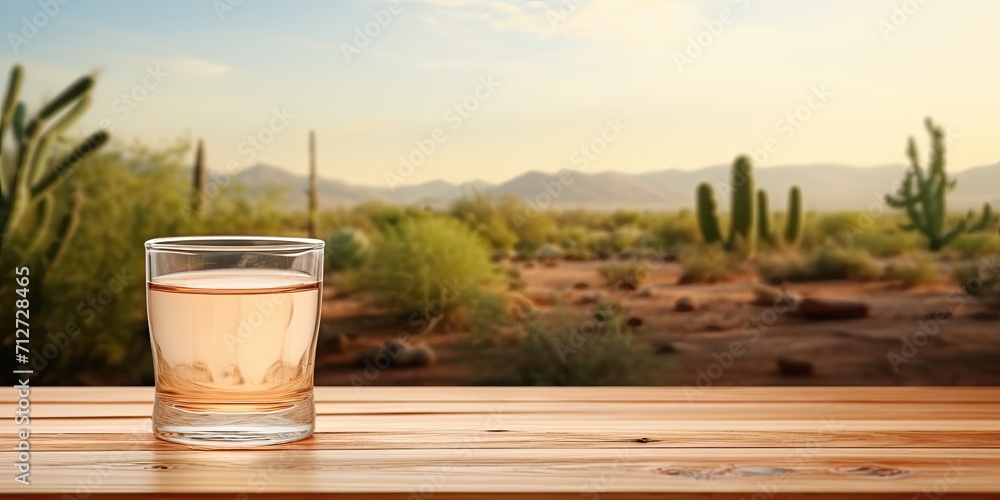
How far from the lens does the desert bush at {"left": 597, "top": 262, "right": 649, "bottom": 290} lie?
1.74 meters

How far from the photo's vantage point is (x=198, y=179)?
1.67m

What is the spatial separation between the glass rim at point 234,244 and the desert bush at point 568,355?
99 cm

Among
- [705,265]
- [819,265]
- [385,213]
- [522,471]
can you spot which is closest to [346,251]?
[385,213]

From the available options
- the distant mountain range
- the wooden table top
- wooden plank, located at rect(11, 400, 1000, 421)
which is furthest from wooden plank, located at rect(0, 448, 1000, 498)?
the distant mountain range

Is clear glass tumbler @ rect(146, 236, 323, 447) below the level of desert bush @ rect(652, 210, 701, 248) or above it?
below

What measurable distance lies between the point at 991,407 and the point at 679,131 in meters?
0.85

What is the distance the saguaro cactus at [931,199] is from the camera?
5.47ft

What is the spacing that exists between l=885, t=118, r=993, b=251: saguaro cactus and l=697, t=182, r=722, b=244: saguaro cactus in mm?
302

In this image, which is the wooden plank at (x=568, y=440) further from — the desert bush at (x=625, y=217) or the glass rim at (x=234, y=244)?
the desert bush at (x=625, y=217)

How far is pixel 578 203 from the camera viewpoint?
170 centimetres

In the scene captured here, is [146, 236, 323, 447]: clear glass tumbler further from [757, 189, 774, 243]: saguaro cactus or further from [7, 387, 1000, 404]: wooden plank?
[757, 189, 774, 243]: saguaro cactus

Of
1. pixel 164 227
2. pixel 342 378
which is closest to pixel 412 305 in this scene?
pixel 342 378

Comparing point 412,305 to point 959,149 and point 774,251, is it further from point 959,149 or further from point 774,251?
point 959,149

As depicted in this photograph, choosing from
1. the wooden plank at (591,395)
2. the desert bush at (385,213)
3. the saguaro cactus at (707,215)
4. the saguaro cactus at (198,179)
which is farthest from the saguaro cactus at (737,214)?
the saguaro cactus at (198,179)
